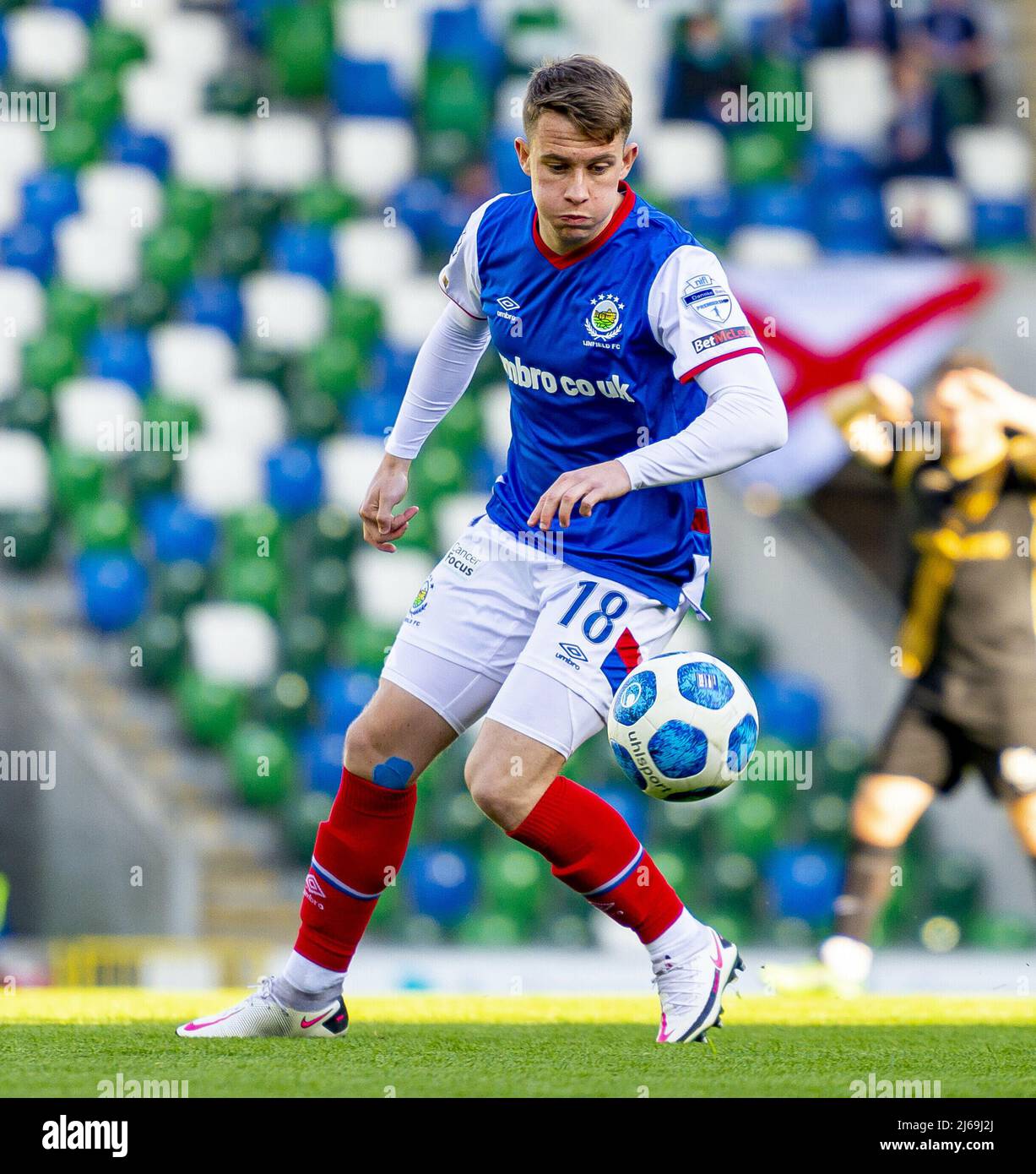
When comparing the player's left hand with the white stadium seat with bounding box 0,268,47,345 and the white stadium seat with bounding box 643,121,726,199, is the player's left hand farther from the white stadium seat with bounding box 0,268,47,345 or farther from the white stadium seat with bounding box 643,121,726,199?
the white stadium seat with bounding box 643,121,726,199

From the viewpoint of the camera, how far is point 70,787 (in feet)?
25.7

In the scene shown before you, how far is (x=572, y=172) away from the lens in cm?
358

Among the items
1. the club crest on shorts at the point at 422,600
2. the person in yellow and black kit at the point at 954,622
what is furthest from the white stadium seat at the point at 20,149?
the club crest on shorts at the point at 422,600

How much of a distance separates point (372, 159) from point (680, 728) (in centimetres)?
717

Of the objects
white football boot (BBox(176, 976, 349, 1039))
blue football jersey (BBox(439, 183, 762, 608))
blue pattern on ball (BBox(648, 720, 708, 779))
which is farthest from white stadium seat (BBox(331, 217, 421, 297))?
blue pattern on ball (BBox(648, 720, 708, 779))

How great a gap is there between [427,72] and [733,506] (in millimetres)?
3533

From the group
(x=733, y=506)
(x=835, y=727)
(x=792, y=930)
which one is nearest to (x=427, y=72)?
(x=733, y=506)

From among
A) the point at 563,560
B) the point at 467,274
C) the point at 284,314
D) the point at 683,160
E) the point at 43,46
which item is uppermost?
the point at 43,46

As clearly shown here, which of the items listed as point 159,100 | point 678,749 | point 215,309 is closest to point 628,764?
point 678,749

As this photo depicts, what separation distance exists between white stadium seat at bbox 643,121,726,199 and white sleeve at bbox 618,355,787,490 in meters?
6.61

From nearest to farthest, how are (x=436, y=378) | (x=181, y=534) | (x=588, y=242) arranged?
(x=588, y=242), (x=436, y=378), (x=181, y=534)

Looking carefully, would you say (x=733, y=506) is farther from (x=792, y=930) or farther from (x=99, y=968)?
(x=99, y=968)

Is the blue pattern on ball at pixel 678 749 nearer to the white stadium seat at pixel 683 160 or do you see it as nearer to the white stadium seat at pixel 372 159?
the white stadium seat at pixel 683 160

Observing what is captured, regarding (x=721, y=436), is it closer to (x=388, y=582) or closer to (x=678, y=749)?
(x=678, y=749)
